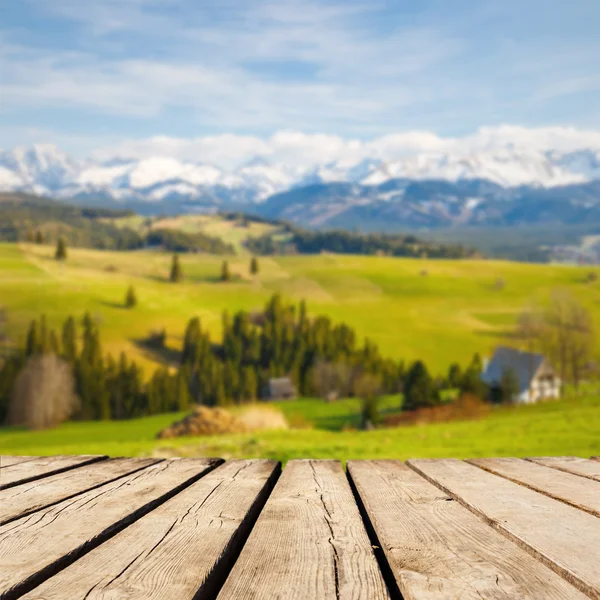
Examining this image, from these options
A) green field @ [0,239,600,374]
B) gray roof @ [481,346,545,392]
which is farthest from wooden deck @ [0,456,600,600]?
green field @ [0,239,600,374]

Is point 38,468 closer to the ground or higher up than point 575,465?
closer to the ground

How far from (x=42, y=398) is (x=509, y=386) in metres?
72.6

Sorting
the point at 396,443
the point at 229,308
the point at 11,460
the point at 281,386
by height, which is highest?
the point at 11,460

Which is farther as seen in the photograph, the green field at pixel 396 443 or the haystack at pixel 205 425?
the haystack at pixel 205 425

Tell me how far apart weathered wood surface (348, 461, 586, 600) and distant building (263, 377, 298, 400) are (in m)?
123

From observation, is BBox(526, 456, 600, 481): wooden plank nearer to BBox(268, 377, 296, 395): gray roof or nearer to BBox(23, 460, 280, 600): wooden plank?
BBox(23, 460, 280, 600): wooden plank

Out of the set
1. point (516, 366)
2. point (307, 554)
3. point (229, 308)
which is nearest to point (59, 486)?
point (307, 554)

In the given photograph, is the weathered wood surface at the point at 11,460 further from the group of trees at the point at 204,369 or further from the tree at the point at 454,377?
the tree at the point at 454,377

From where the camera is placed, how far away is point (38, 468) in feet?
15.5

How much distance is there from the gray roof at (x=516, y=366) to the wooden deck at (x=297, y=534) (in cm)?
9465

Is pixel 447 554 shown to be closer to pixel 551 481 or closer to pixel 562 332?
pixel 551 481

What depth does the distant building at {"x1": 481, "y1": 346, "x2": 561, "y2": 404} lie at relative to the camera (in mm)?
93500

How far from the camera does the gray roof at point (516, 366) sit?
310 ft

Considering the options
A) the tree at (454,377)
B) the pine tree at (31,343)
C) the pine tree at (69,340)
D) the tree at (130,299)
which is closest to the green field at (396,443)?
the tree at (454,377)
